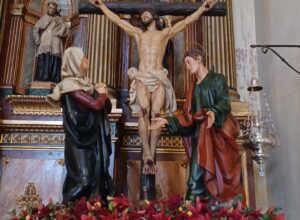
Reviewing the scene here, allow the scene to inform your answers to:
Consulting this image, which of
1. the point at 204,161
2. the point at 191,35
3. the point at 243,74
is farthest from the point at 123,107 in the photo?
the point at 204,161

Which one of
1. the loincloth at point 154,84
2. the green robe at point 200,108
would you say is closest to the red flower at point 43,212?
the green robe at point 200,108

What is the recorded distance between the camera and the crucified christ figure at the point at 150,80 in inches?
160

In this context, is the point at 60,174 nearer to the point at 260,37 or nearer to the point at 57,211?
the point at 57,211

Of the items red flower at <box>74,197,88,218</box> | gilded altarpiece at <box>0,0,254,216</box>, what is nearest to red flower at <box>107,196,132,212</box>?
red flower at <box>74,197,88,218</box>

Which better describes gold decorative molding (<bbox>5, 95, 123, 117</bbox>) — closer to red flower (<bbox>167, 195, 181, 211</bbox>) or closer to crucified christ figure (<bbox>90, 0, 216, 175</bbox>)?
crucified christ figure (<bbox>90, 0, 216, 175</bbox>)

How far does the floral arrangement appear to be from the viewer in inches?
99.5

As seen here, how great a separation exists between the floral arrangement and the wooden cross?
86.2 inches

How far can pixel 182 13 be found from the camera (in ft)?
14.9

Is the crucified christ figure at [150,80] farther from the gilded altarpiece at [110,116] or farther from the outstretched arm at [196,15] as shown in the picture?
the gilded altarpiece at [110,116]

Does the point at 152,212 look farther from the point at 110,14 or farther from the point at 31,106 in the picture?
the point at 31,106

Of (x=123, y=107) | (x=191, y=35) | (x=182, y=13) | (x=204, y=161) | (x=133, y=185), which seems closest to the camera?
(x=204, y=161)

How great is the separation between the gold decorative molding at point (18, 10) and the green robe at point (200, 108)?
10.1 ft

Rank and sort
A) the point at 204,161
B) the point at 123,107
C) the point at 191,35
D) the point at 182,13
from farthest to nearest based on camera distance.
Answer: the point at 191,35 < the point at 123,107 < the point at 182,13 < the point at 204,161

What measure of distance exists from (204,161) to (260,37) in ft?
10.3
